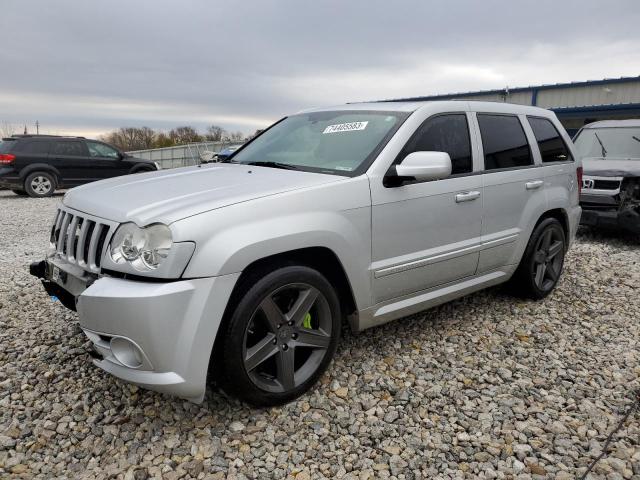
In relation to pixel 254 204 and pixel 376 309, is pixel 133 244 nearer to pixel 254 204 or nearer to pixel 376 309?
pixel 254 204

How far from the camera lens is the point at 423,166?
285cm

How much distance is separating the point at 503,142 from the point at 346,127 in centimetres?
138

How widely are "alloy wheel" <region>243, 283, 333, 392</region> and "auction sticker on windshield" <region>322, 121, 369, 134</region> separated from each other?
4.15 ft

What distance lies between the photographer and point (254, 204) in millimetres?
2436

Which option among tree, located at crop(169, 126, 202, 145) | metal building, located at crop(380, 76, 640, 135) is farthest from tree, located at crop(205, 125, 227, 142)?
metal building, located at crop(380, 76, 640, 135)

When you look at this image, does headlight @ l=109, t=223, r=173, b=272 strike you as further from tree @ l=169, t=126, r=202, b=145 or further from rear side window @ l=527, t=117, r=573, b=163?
tree @ l=169, t=126, r=202, b=145

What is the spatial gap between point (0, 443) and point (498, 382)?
9.19 feet

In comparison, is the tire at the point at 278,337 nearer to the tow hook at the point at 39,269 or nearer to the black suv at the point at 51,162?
the tow hook at the point at 39,269

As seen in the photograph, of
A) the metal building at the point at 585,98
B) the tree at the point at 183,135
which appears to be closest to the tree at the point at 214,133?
the tree at the point at 183,135

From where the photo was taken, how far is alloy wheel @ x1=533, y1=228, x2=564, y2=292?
14.1ft

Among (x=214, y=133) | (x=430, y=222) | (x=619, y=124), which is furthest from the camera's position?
(x=214, y=133)

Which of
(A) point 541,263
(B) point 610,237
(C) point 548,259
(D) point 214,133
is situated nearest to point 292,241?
(A) point 541,263

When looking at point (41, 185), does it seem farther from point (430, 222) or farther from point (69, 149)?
point (430, 222)

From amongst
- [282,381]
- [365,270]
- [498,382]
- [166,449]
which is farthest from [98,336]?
[498,382]
